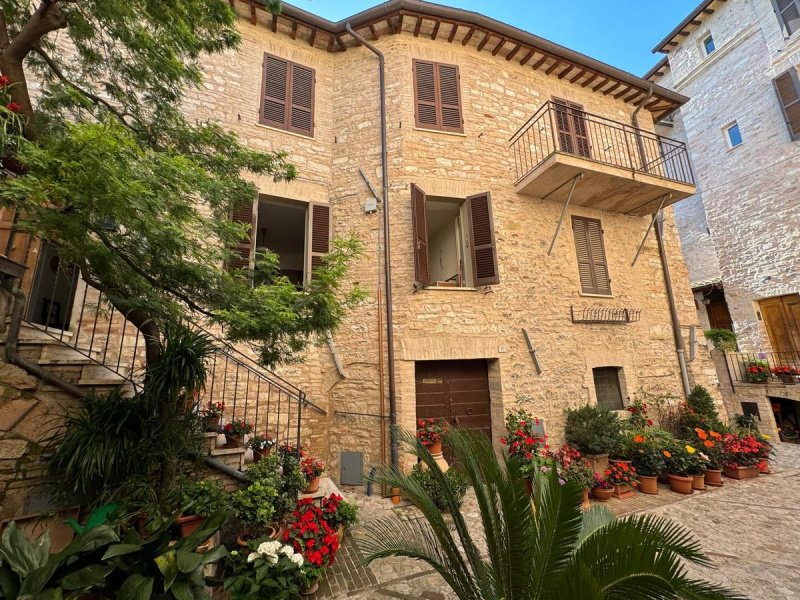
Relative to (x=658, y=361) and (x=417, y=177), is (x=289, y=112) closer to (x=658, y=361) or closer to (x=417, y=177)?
(x=417, y=177)

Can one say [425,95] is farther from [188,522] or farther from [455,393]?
[188,522]

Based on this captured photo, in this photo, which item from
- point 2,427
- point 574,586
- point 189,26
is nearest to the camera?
point 574,586

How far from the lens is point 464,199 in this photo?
6934 millimetres

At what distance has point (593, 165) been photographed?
6582 mm

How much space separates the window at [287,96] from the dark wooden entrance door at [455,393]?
5518 millimetres

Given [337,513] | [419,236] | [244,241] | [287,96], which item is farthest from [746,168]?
[337,513]

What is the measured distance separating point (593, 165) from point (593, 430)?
4987mm

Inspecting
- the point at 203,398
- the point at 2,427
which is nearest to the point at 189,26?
the point at 2,427

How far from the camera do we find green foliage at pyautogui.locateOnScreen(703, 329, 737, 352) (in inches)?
380

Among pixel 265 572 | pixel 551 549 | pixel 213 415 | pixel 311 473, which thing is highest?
pixel 213 415

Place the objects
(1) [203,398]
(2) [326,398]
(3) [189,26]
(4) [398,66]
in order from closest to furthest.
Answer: (3) [189,26] → (1) [203,398] → (2) [326,398] → (4) [398,66]

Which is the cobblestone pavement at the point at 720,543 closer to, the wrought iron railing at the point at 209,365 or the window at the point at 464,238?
the wrought iron railing at the point at 209,365

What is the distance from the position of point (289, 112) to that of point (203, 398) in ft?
18.9

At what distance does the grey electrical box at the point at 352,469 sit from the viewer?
18.7 feet
